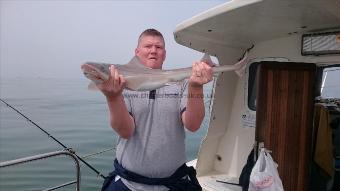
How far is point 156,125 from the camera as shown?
3117 millimetres

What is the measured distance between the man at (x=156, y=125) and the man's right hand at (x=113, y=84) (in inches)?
5.6

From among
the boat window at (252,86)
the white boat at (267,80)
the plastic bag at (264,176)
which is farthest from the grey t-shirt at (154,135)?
the boat window at (252,86)

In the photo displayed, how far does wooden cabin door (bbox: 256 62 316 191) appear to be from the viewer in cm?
461

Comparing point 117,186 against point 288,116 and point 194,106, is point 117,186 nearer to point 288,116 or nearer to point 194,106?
point 194,106

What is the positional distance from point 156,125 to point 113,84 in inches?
21.2

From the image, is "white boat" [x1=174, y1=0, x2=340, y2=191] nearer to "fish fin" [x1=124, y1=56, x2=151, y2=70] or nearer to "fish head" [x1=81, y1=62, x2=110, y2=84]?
"fish fin" [x1=124, y1=56, x2=151, y2=70]

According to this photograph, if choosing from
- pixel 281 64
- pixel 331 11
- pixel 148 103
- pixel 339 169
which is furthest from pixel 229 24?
pixel 339 169

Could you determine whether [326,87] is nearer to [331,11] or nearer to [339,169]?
[339,169]

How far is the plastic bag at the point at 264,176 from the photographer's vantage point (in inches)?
161

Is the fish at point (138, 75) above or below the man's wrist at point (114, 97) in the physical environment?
above

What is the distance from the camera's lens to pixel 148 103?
3156 millimetres

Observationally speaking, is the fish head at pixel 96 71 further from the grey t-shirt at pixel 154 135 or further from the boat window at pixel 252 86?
the boat window at pixel 252 86

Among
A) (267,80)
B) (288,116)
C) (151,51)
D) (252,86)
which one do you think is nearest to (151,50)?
(151,51)

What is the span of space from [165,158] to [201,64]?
837 millimetres
